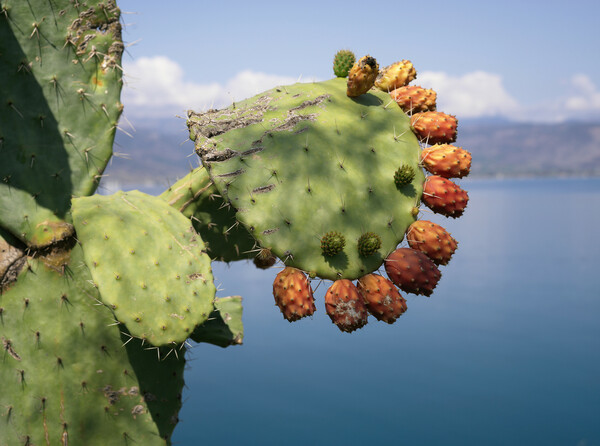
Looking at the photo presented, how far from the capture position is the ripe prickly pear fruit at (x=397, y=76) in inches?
63.9

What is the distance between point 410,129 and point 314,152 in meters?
0.32

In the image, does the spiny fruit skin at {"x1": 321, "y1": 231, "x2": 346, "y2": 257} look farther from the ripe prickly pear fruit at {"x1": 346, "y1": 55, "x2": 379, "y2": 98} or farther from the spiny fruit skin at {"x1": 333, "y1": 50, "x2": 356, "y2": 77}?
the spiny fruit skin at {"x1": 333, "y1": 50, "x2": 356, "y2": 77}

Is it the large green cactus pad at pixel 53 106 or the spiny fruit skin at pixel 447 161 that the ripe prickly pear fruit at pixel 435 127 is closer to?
the spiny fruit skin at pixel 447 161

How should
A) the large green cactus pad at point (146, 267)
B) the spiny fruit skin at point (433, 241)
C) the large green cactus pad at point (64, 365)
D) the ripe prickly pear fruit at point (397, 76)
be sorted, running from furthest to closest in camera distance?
1. the ripe prickly pear fruit at point (397, 76)
2. the large green cactus pad at point (64, 365)
3. the spiny fruit skin at point (433, 241)
4. the large green cactus pad at point (146, 267)

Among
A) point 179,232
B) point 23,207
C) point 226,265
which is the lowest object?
point 226,265

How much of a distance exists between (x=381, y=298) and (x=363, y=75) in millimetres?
620

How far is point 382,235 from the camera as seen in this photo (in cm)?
136

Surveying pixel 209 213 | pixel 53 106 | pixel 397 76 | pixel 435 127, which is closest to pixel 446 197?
pixel 435 127

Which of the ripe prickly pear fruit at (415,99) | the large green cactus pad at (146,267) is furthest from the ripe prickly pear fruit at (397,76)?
the large green cactus pad at (146,267)

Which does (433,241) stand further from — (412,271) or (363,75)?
(363,75)

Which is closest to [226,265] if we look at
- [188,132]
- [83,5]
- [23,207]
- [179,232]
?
[179,232]

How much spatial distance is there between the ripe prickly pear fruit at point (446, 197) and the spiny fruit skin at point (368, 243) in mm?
211

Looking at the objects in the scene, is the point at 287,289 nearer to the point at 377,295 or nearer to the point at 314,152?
the point at 377,295

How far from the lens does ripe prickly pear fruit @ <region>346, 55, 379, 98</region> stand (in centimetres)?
148
